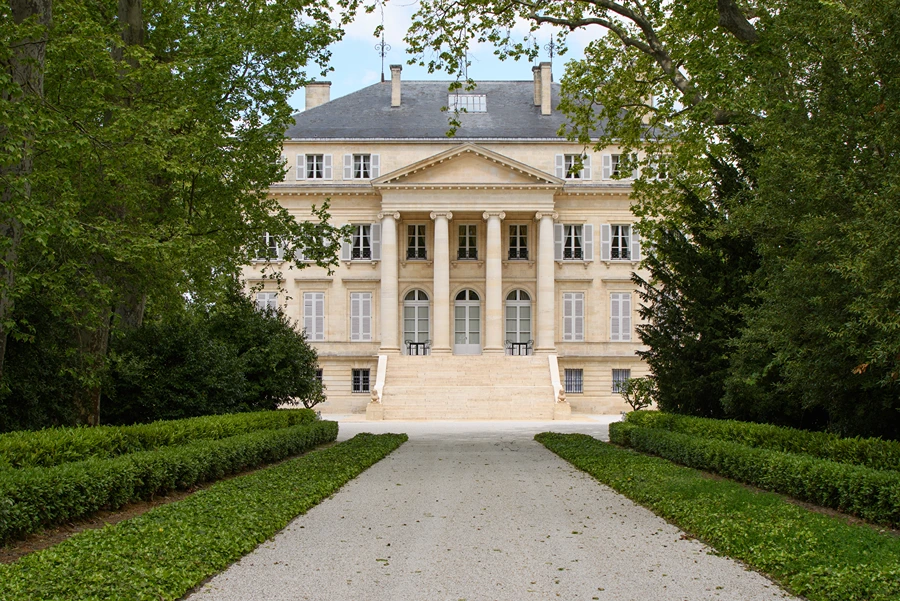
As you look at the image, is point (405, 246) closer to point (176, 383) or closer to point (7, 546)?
point (176, 383)

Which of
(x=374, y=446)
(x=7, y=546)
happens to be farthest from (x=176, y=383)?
(x=7, y=546)

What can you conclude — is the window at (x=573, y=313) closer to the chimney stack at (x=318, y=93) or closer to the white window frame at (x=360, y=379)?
the white window frame at (x=360, y=379)

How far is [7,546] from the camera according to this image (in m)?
8.03

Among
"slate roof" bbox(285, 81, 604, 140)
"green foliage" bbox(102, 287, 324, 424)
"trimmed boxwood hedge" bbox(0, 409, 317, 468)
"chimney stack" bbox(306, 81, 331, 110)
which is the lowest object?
"trimmed boxwood hedge" bbox(0, 409, 317, 468)

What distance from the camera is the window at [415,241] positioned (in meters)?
46.1

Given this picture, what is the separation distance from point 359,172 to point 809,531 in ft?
129

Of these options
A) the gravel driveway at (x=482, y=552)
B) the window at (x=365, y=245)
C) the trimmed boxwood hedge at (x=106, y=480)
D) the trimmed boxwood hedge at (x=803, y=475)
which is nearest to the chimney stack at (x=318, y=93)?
Answer: the window at (x=365, y=245)

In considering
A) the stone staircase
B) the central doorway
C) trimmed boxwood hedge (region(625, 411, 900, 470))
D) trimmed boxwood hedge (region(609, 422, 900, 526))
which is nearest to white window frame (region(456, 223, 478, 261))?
the central doorway

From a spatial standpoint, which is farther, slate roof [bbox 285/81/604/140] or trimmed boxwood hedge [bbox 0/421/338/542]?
slate roof [bbox 285/81/604/140]

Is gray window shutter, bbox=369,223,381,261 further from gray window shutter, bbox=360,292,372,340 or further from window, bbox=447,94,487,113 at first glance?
window, bbox=447,94,487,113

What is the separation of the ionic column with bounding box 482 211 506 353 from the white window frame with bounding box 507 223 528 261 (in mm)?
1639

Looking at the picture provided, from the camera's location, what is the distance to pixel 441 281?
145 ft

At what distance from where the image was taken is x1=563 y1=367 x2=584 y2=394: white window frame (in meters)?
44.7

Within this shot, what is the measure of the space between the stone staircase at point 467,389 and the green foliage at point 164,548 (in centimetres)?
2459
